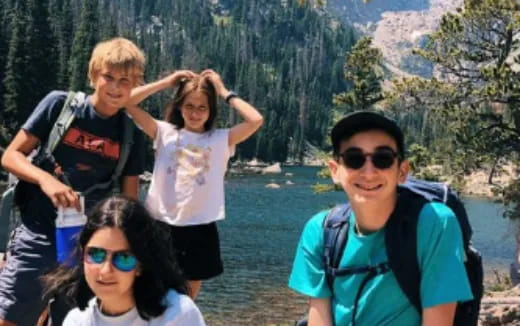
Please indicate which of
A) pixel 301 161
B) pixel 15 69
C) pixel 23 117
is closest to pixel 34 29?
pixel 15 69

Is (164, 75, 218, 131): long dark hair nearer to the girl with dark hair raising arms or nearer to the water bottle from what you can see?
the girl with dark hair raising arms

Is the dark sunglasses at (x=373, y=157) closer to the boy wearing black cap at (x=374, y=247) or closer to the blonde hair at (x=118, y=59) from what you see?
the boy wearing black cap at (x=374, y=247)

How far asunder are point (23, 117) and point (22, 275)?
5022 centimetres

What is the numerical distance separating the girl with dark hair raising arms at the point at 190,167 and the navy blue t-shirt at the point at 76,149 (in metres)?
0.49

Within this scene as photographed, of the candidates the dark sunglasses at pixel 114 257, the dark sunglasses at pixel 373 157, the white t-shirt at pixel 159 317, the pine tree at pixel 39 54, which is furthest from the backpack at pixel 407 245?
the pine tree at pixel 39 54

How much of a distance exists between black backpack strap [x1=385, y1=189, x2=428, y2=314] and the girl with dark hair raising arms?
1.71 m

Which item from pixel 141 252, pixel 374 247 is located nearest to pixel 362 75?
pixel 374 247

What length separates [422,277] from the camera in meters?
2.54

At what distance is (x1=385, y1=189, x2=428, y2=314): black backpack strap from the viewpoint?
8.32 ft

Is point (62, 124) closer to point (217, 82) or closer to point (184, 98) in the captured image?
point (184, 98)

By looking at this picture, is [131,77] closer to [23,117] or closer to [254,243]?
[254,243]

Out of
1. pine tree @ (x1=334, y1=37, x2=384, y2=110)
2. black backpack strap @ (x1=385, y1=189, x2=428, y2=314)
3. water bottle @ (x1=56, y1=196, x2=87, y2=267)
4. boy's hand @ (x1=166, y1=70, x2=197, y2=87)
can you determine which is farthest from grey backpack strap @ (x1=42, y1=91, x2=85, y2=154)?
pine tree @ (x1=334, y1=37, x2=384, y2=110)

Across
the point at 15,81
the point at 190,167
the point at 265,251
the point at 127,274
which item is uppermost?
the point at 15,81

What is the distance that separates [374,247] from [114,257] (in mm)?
1047
